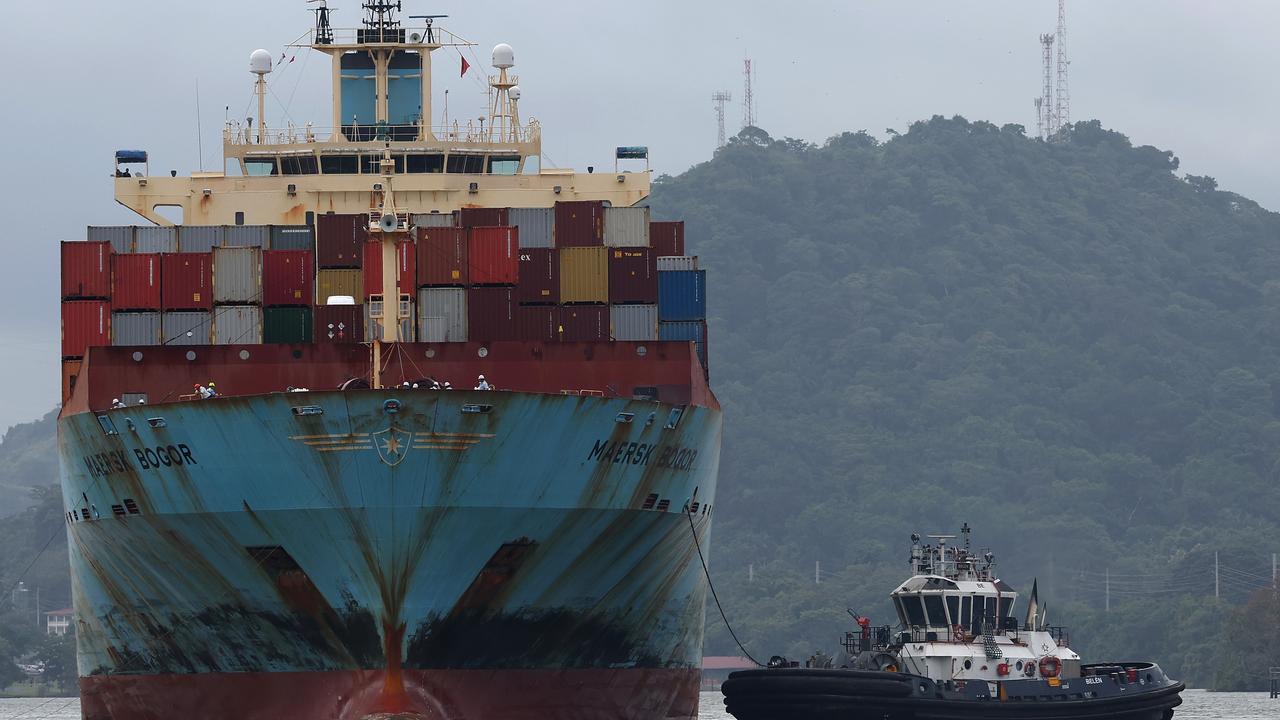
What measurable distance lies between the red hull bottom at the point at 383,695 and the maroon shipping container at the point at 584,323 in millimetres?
7066

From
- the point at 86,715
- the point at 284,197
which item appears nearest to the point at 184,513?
the point at 86,715

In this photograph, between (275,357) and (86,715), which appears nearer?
(275,357)

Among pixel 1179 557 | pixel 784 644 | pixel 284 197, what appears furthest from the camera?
pixel 1179 557

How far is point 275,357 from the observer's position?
143 feet

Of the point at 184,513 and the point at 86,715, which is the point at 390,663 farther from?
the point at 86,715

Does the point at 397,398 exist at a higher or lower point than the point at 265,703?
higher

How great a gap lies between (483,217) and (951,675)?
47.3 feet

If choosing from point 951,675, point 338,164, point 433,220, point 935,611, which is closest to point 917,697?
point 951,675

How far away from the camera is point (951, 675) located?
48906 millimetres

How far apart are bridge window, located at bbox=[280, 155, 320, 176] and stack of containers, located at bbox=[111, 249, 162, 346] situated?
1264cm

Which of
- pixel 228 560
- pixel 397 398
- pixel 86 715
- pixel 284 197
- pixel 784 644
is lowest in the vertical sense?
pixel 784 644

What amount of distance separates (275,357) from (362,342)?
5.71 feet

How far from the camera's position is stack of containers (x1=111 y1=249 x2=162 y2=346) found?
45.9 metres

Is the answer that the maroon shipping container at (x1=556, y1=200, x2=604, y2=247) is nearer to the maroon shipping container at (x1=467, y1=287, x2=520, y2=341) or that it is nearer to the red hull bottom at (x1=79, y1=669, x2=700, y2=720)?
the maroon shipping container at (x1=467, y1=287, x2=520, y2=341)
